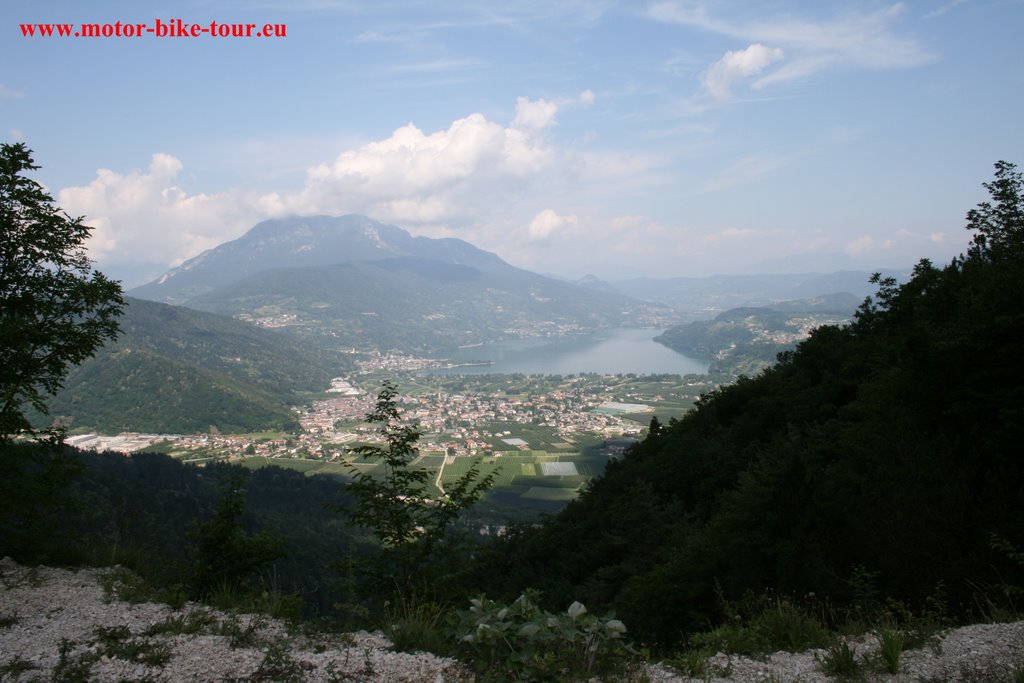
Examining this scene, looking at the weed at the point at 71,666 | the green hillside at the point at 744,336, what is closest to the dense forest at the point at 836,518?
the weed at the point at 71,666

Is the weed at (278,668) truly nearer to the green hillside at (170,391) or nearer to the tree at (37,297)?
the tree at (37,297)

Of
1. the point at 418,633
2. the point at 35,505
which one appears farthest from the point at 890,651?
the point at 35,505

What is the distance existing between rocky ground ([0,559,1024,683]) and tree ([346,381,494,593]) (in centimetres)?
134

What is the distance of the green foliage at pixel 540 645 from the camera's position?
3133mm

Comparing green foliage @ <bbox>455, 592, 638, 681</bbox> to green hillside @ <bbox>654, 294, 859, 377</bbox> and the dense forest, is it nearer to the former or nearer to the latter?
the dense forest

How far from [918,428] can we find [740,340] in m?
122

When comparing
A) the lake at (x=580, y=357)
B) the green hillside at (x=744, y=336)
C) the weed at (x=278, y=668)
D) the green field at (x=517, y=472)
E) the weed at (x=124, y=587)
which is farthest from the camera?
the lake at (x=580, y=357)

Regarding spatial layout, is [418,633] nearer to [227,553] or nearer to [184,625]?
[184,625]

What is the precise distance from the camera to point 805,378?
2017cm

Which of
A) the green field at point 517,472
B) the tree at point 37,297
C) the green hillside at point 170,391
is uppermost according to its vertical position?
the tree at point 37,297

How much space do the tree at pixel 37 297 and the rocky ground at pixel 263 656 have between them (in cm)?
282

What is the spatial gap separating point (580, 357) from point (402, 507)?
129 metres

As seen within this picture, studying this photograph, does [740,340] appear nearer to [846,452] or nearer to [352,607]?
[846,452]

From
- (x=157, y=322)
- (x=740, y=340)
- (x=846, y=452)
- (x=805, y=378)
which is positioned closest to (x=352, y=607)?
(x=846, y=452)
